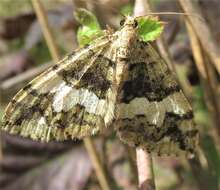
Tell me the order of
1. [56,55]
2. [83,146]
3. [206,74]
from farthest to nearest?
[83,146] → [56,55] → [206,74]

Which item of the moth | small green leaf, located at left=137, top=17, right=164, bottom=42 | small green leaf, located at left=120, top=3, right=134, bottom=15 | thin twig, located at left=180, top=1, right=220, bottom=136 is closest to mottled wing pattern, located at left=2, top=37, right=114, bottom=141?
the moth

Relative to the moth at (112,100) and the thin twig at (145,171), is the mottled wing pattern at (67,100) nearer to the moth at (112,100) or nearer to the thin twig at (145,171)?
the moth at (112,100)

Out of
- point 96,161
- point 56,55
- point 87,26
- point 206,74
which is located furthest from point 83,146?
point 87,26

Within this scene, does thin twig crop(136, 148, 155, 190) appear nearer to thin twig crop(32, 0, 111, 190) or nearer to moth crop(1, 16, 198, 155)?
moth crop(1, 16, 198, 155)

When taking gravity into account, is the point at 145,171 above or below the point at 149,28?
below

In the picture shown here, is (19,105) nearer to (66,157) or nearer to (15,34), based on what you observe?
(66,157)

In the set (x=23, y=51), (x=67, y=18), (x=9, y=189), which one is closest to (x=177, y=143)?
(x=67, y=18)

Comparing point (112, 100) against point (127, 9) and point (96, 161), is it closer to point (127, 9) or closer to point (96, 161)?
point (96, 161)
